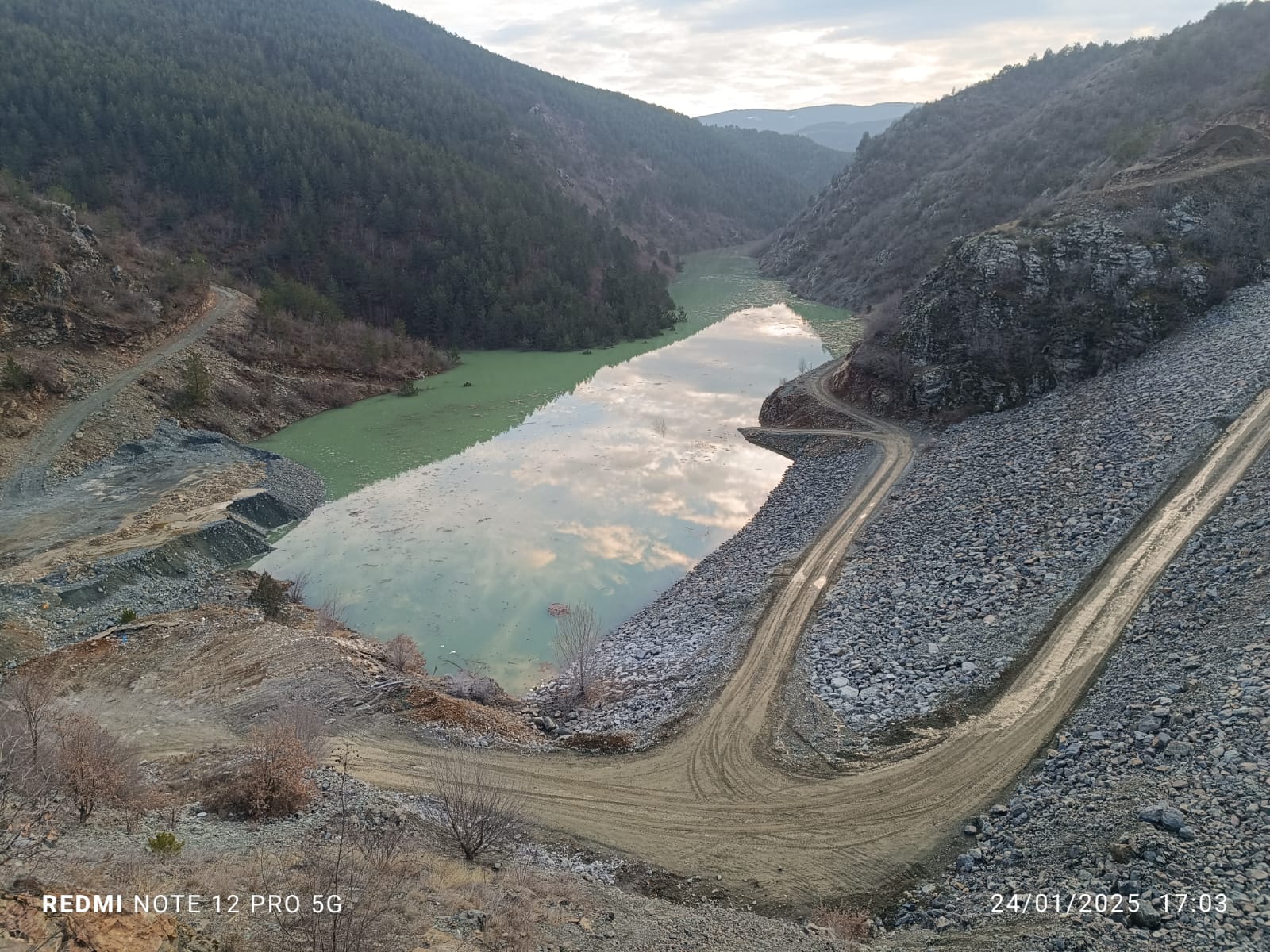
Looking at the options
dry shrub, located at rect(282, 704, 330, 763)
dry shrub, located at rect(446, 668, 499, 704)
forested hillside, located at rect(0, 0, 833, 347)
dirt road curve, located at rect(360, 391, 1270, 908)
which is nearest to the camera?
dirt road curve, located at rect(360, 391, 1270, 908)

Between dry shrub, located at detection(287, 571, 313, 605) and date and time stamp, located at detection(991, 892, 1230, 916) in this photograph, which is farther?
dry shrub, located at detection(287, 571, 313, 605)

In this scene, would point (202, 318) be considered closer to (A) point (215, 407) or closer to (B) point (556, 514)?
(A) point (215, 407)

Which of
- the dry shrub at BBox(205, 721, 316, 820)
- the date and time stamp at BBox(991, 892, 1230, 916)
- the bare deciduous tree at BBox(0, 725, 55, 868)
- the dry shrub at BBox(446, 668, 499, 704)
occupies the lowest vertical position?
the dry shrub at BBox(446, 668, 499, 704)

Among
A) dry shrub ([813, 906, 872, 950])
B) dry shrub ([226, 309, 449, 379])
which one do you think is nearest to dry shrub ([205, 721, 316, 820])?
dry shrub ([813, 906, 872, 950])

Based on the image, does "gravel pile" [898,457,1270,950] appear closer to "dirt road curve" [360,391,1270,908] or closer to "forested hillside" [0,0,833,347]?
"dirt road curve" [360,391,1270,908]

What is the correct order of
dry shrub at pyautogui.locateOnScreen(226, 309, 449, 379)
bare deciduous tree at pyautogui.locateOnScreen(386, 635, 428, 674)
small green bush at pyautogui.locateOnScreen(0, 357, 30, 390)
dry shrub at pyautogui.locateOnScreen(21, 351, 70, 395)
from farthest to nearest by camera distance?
dry shrub at pyautogui.locateOnScreen(226, 309, 449, 379), dry shrub at pyautogui.locateOnScreen(21, 351, 70, 395), small green bush at pyautogui.locateOnScreen(0, 357, 30, 390), bare deciduous tree at pyautogui.locateOnScreen(386, 635, 428, 674)

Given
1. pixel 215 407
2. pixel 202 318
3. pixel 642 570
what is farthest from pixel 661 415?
pixel 202 318

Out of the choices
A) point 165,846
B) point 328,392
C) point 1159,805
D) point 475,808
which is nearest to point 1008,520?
point 1159,805

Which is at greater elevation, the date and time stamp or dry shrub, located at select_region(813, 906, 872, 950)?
the date and time stamp
